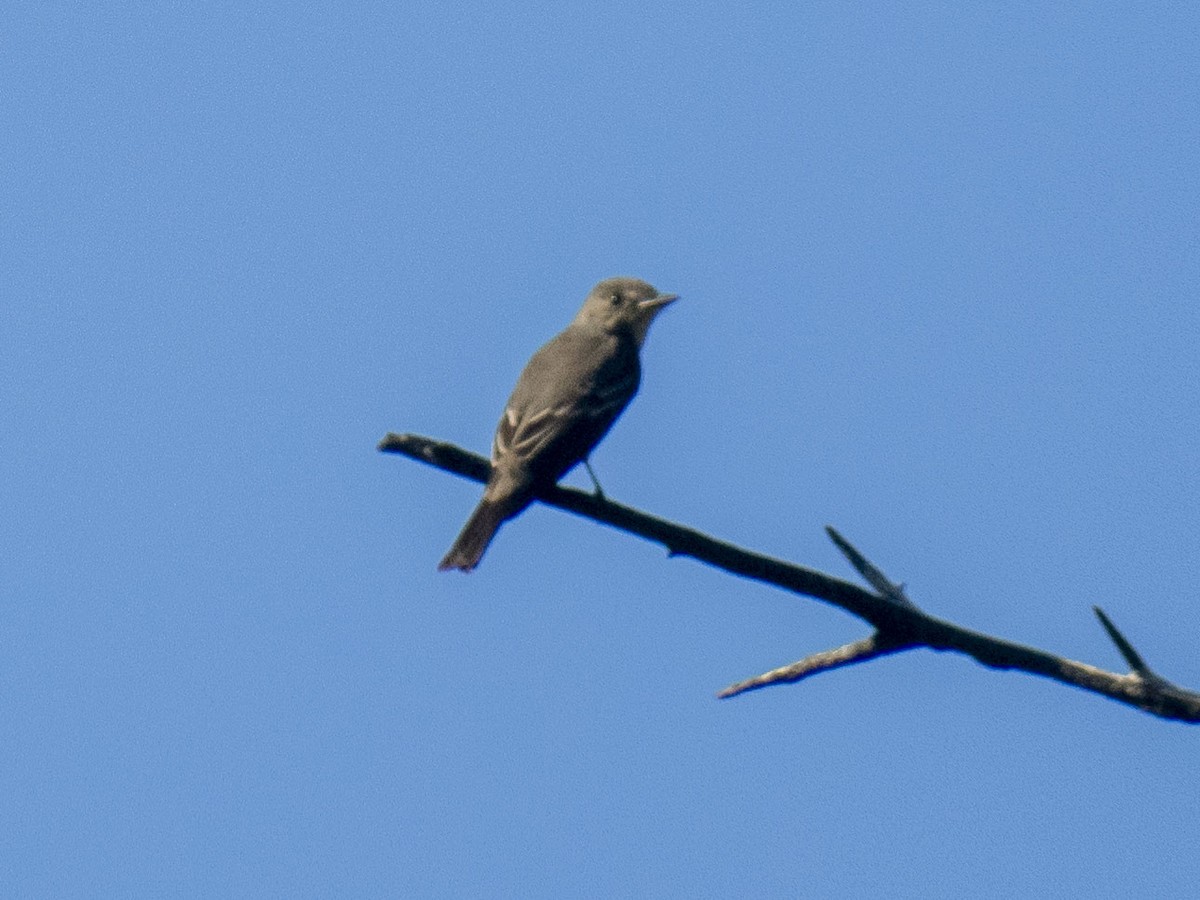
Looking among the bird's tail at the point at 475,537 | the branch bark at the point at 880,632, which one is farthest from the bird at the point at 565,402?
the branch bark at the point at 880,632

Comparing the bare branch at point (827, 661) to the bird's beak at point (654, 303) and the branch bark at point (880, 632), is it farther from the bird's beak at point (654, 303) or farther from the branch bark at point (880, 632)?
the bird's beak at point (654, 303)

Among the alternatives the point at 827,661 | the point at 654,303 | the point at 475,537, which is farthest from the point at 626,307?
the point at 827,661

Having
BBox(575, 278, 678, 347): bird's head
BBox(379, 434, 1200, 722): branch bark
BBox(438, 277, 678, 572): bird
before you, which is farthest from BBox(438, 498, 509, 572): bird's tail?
BBox(575, 278, 678, 347): bird's head

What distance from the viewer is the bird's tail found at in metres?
7.79

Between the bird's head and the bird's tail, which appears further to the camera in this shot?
the bird's head

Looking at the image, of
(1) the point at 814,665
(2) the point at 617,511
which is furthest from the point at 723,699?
(2) the point at 617,511

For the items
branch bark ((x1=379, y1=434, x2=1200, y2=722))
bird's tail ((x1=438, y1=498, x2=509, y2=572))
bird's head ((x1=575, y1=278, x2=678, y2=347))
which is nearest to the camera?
branch bark ((x1=379, y1=434, x2=1200, y2=722))

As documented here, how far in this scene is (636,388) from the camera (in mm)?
10125

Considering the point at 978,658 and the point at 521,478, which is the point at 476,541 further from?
the point at 978,658

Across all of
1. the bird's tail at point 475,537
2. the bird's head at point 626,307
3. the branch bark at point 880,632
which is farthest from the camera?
the bird's head at point 626,307

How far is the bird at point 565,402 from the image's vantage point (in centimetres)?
786

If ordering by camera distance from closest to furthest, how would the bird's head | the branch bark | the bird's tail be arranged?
the branch bark
the bird's tail
the bird's head

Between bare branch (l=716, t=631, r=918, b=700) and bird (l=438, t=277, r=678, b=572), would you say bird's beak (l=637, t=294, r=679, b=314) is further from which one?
bare branch (l=716, t=631, r=918, b=700)

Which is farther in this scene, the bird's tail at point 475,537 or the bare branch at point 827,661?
the bird's tail at point 475,537
